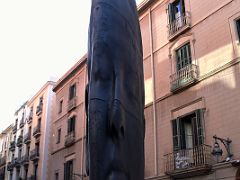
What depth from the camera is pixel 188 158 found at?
13875mm

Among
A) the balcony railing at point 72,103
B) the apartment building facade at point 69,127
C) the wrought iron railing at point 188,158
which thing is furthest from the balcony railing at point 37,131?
the wrought iron railing at point 188,158

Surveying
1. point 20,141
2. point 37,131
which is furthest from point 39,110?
point 20,141

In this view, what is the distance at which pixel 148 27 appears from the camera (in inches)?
733

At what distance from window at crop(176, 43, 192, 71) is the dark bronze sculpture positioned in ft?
38.0

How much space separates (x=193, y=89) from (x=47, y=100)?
59.4 ft

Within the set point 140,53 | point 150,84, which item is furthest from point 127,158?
point 150,84

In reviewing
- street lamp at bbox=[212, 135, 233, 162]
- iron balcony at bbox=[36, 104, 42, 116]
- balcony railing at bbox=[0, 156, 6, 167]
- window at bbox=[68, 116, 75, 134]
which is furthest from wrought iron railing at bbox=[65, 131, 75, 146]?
balcony railing at bbox=[0, 156, 6, 167]

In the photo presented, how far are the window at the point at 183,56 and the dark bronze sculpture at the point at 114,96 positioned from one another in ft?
38.0

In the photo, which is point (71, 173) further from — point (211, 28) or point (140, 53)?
point (140, 53)

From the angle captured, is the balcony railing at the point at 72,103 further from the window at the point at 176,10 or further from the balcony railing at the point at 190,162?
the balcony railing at the point at 190,162

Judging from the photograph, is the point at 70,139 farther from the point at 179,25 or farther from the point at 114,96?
the point at 114,96

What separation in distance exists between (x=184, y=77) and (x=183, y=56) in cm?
114

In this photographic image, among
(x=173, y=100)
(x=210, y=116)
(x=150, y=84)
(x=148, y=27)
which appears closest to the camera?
(x=210, y=116)

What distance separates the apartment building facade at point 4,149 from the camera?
43.1m
